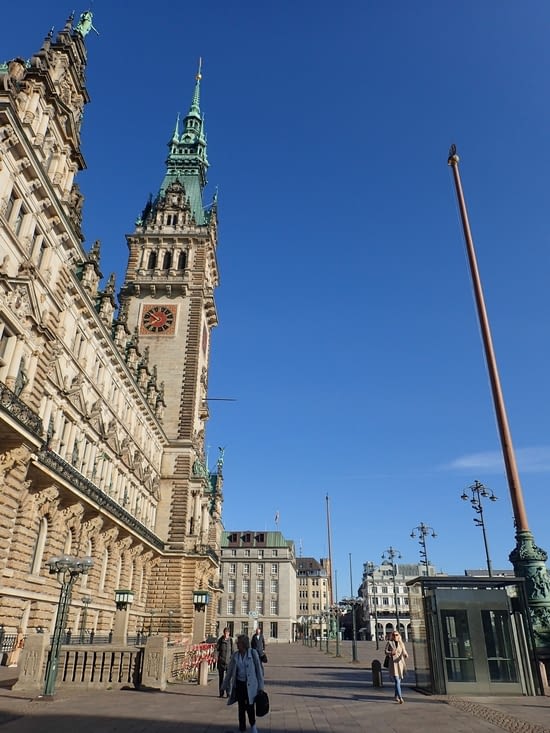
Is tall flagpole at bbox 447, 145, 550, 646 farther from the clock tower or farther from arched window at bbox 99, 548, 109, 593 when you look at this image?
the clock tower

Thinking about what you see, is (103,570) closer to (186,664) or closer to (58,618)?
(186,664)

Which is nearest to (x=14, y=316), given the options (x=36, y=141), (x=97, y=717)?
(x=36, y=141)

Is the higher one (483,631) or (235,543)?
(235,543)

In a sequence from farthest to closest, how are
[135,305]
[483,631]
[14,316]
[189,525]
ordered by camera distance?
[135,305]
[189,525]
[14,316]
[483,631]

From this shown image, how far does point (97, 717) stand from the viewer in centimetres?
1166

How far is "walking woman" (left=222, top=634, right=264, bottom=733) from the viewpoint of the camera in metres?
9.55

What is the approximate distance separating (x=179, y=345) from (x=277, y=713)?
47.1 metres

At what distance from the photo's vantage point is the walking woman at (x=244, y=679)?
9.55m

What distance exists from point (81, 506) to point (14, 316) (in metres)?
12.9

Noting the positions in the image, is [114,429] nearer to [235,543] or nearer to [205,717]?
[205,717]

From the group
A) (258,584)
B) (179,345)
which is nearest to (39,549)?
(179,345)

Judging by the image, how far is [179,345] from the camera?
58031mm

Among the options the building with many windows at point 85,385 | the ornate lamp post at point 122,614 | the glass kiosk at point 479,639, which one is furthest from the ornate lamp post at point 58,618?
the ornate lamp post at point 122,614

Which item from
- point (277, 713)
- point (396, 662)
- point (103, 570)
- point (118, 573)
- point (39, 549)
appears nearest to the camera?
point (277, 713)
